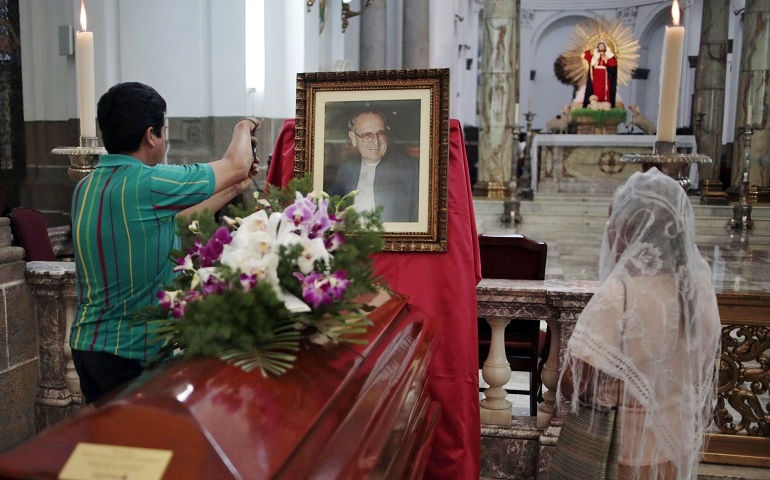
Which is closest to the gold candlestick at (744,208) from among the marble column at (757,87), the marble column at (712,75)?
the marble column at (757,87)

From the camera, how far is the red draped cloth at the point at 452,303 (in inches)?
90.8

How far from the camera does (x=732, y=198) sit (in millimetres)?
13094

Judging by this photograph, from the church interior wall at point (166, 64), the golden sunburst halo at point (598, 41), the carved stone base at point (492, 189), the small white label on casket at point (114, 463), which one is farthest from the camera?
the golden sunburst halo at point (598, 41)

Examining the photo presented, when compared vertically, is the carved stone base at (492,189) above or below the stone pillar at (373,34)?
below

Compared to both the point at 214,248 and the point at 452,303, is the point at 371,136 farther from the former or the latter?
the point at 214,248

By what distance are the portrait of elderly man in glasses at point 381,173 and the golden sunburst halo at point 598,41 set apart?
51.3 feet

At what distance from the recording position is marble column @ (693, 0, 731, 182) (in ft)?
46.9

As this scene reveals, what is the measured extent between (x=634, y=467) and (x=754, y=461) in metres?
1.17

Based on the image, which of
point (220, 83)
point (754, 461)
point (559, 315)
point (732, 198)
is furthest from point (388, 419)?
point (732, 198)

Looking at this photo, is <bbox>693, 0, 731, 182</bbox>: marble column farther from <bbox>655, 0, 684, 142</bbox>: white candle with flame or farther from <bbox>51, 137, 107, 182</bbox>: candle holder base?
<bbox>51, 137, 107, 182</bbox>: candle holder base

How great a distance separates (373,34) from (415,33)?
1.22m

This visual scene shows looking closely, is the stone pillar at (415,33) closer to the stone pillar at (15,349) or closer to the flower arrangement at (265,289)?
the stone pillar at (15,349)

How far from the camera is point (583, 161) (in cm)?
1339

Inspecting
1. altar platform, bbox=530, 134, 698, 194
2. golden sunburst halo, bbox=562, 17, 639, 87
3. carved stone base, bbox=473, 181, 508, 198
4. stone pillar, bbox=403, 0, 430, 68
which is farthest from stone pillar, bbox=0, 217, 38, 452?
golden sunburst halo, bbox=562, 17, 639, 87
